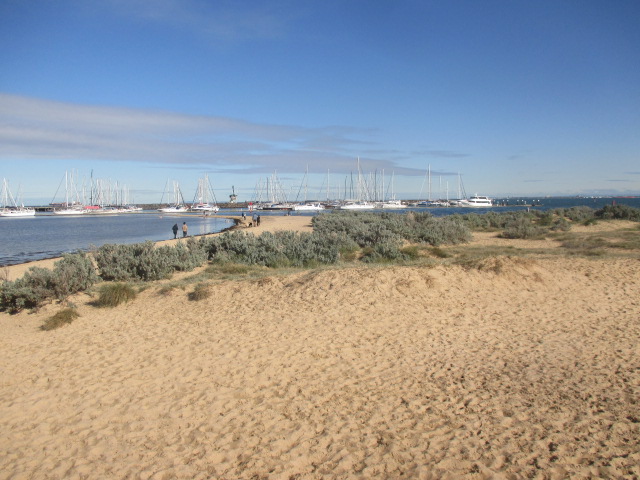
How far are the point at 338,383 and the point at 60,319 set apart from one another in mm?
6668

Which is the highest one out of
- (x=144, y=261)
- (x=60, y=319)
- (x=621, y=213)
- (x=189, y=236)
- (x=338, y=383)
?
(x=621, y=213)

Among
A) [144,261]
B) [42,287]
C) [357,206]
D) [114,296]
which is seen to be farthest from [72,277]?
[357,206]

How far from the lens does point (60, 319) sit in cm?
946

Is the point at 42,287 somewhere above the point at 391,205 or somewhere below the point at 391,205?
below

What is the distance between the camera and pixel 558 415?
4.91 meters

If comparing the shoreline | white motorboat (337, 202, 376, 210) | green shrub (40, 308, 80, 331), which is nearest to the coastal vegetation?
green shrub (40, 308, 80, 331)

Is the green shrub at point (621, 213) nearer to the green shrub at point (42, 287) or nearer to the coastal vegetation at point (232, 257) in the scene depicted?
the coastal vegetation at point (232, 257)

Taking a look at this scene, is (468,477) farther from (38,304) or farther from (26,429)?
(38,304)

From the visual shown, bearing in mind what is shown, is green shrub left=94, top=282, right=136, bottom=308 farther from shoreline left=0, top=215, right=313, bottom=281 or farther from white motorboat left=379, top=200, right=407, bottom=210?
white motorboat left=379, top=200, right=407, bottom=210

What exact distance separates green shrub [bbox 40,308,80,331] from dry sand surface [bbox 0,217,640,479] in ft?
0.62

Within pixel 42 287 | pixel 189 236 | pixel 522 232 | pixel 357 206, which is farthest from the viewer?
pixel 357 206

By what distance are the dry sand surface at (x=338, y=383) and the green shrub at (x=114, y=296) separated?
27cm

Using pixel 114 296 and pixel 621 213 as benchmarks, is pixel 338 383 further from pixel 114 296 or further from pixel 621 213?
pixel 621 213

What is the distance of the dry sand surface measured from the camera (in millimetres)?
4332
